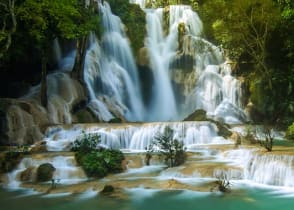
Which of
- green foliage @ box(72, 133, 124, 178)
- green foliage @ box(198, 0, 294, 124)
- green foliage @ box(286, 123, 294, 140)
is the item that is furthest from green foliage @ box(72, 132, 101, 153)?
green foliage @ box(198, 0, 294, 124)

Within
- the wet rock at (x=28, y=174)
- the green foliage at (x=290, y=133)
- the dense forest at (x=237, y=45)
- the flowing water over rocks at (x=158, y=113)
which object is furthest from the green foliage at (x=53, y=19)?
the green foliage at (x=290, y=133)

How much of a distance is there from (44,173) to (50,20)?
8173mm

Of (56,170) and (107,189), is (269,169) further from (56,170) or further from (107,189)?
(56,170)

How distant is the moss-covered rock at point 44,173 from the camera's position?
14836 millimetres

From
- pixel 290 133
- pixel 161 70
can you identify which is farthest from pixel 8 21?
pixel 161 70

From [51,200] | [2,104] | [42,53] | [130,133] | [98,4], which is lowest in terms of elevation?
[51,200]

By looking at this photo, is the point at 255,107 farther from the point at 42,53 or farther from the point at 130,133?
the point at 42,53

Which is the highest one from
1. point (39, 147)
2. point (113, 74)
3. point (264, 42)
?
point (264, 42)

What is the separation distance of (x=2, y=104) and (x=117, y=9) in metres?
17.0

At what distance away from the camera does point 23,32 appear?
2111cm

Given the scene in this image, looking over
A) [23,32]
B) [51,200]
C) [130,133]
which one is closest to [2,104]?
[23,32]

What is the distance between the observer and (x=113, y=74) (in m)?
30.2

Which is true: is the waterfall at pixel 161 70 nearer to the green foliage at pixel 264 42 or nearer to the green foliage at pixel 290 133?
the green foliage at pixel 264 42

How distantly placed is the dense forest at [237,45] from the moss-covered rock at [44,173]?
640 cm
